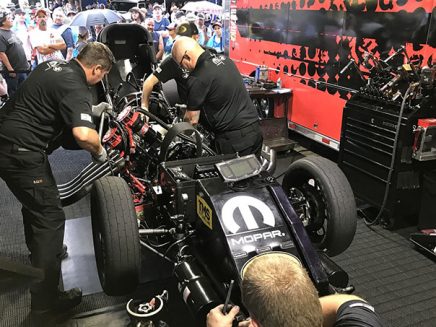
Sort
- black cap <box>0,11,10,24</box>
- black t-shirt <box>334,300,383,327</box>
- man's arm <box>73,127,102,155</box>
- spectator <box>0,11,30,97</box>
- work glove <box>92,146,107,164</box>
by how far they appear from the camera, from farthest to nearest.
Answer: spectator <box>0,11,30,97</box>, black cap <box>0,11,10,24</box>, work glove <box>92,146,107,164</box>, man's arm <box>73,127,102,155</box>, black t-shirt <box>334,300,383,327</box>

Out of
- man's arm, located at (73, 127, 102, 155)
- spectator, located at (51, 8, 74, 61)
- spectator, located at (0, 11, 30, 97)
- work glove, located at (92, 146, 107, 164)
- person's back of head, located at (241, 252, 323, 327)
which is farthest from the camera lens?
spectator, located at (51, 8, 74, 61)

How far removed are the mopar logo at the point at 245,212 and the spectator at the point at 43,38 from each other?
6122 mm

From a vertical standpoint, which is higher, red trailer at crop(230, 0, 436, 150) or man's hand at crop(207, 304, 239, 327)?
red trailer at crop(230, 0, 436, 150)

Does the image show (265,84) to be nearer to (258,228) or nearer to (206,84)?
(206,84)

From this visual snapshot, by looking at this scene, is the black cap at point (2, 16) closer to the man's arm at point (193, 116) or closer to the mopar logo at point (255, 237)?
the man's arm at point (193, 116)

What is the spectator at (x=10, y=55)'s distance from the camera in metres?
6.87

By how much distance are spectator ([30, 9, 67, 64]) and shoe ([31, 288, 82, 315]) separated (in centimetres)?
553

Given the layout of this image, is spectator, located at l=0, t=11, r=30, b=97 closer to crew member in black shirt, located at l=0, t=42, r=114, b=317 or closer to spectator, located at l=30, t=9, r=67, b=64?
spectator, located at l=30, t=9, r=67, b=64

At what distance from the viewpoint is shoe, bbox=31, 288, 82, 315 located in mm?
2600

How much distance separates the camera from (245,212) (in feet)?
6.93

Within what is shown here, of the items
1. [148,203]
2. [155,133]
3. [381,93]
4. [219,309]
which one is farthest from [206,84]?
[219,309]

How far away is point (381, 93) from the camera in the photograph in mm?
3832

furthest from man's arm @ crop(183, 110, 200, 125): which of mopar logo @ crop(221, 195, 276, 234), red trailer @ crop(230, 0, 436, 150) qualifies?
red trailer @ crop(230, 0, 436, 150)

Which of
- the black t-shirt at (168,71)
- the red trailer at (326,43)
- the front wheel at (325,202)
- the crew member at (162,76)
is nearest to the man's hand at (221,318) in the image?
the front wheel at (325,202)
